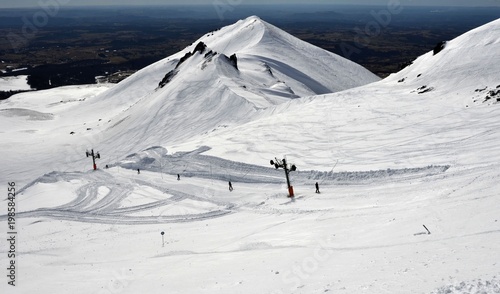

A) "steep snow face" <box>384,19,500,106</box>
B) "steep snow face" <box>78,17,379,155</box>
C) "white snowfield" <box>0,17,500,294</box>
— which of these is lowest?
"white snowfield" <box>0,17,500,294</box>

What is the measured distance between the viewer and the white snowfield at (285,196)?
15617 mm

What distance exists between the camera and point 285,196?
28797mm

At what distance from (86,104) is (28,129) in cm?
2241

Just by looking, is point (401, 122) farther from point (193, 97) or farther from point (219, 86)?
point (193, 97)

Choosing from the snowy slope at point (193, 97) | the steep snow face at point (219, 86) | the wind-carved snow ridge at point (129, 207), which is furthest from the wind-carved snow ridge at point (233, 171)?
the steep snow face at point (219, 86)

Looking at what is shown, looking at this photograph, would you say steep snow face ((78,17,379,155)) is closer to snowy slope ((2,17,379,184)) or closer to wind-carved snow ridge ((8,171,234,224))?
snowy slope ((2,17,379,184))

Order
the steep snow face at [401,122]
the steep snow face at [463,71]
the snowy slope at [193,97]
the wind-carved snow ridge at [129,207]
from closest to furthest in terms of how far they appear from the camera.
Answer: the wind-carved snow ridge at [129,207] → the steep snow face at [401,122] → the steep snow face at [463,71] → the snowy slope at [193,97]

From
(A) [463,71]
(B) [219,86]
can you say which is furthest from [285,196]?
(B) [219,86]

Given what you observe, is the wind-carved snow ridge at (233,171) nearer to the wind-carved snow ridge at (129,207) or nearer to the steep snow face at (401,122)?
the steep snow face at (401,122)

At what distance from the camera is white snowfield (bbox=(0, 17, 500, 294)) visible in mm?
15617

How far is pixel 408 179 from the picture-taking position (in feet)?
87.4

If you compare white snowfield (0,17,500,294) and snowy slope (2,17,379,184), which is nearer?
white snowfield (0,17,500,294)

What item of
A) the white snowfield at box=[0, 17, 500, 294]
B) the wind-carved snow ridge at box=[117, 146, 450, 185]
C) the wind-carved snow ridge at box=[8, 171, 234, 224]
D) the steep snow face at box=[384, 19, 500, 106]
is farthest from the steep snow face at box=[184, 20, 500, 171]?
the wind-carved snow ridge at box=[8, 171, 234, 224]

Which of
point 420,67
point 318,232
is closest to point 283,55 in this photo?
point 420,67
